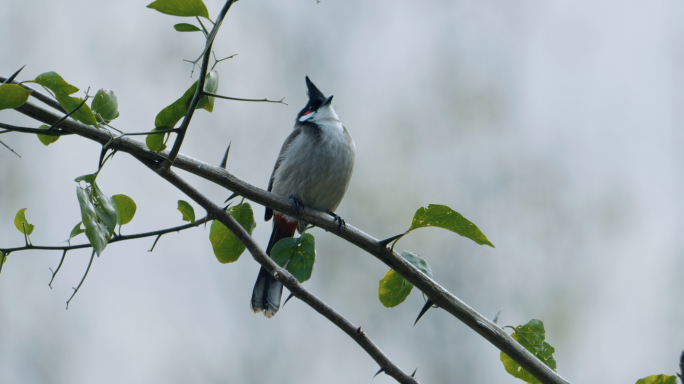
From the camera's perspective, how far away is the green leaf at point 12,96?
41.3 inches

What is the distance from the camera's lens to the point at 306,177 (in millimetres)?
2926

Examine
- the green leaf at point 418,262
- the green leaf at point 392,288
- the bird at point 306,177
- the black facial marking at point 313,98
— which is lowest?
the green leaf at point 392,288

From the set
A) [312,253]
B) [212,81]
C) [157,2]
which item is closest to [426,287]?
[312,253]

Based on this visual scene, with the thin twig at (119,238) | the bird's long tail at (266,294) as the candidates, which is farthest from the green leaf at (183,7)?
the bird's long tail at (266,294)

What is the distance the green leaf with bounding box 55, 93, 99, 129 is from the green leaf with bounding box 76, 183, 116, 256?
0.14 meters

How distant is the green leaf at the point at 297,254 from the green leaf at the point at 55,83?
2.83 ft

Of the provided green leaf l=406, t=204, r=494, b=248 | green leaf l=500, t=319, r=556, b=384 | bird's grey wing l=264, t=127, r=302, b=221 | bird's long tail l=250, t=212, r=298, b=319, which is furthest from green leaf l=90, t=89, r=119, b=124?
bird's grey wing l=264, t=127, r=302, b=221

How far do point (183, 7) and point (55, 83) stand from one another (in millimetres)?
314

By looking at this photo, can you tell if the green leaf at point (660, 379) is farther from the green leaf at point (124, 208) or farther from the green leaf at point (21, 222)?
the green leaf at point (21, 222)

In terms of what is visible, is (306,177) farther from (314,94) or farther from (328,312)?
(328,312)

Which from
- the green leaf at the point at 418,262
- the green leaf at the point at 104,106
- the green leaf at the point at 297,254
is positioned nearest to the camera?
the green leaf at the point at 104,106

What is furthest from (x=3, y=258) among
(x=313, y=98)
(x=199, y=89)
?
(x=313, y=98)

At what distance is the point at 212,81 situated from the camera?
4.41ft

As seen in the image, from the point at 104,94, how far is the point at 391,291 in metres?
1.01
